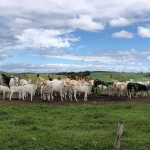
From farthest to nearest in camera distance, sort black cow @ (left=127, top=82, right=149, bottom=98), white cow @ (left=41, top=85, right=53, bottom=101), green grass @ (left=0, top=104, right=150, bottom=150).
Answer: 1. black cow @ (left=127, top=82, right=149, bottom=98)
2. white cow @ (left=41, top=85, right=53, bottom=101)
3. green grass @ (left=0, top=104, right=150, bottom=150)

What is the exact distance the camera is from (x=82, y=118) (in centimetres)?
1653

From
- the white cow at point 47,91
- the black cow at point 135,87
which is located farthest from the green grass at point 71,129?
the black cow at point 135,87

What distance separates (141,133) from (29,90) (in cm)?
1342

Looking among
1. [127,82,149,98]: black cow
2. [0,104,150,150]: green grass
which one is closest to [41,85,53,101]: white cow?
[0,104,150,150]: green grass

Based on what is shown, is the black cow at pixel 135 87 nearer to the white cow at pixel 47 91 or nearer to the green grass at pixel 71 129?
the white cow at pixel 47 91

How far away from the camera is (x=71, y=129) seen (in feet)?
45.6

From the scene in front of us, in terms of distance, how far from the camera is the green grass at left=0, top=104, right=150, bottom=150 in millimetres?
11328

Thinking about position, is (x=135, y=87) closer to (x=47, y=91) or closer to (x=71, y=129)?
(x=47, y=91)

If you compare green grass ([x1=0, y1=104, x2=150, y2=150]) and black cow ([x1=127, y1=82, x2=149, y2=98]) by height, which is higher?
black cow ([x1=127, y1=82, x2=149, y2=98])

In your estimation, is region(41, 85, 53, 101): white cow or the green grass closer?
the green grass

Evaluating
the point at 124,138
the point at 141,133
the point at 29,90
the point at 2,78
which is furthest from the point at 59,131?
the point at 2,78

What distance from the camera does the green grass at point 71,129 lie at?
11.3 meters

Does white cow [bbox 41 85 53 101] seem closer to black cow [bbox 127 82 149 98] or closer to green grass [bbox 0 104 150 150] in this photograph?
→ green grass [bbox 0 104 150 150]

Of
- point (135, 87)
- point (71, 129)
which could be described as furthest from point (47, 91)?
point (71, 129)
